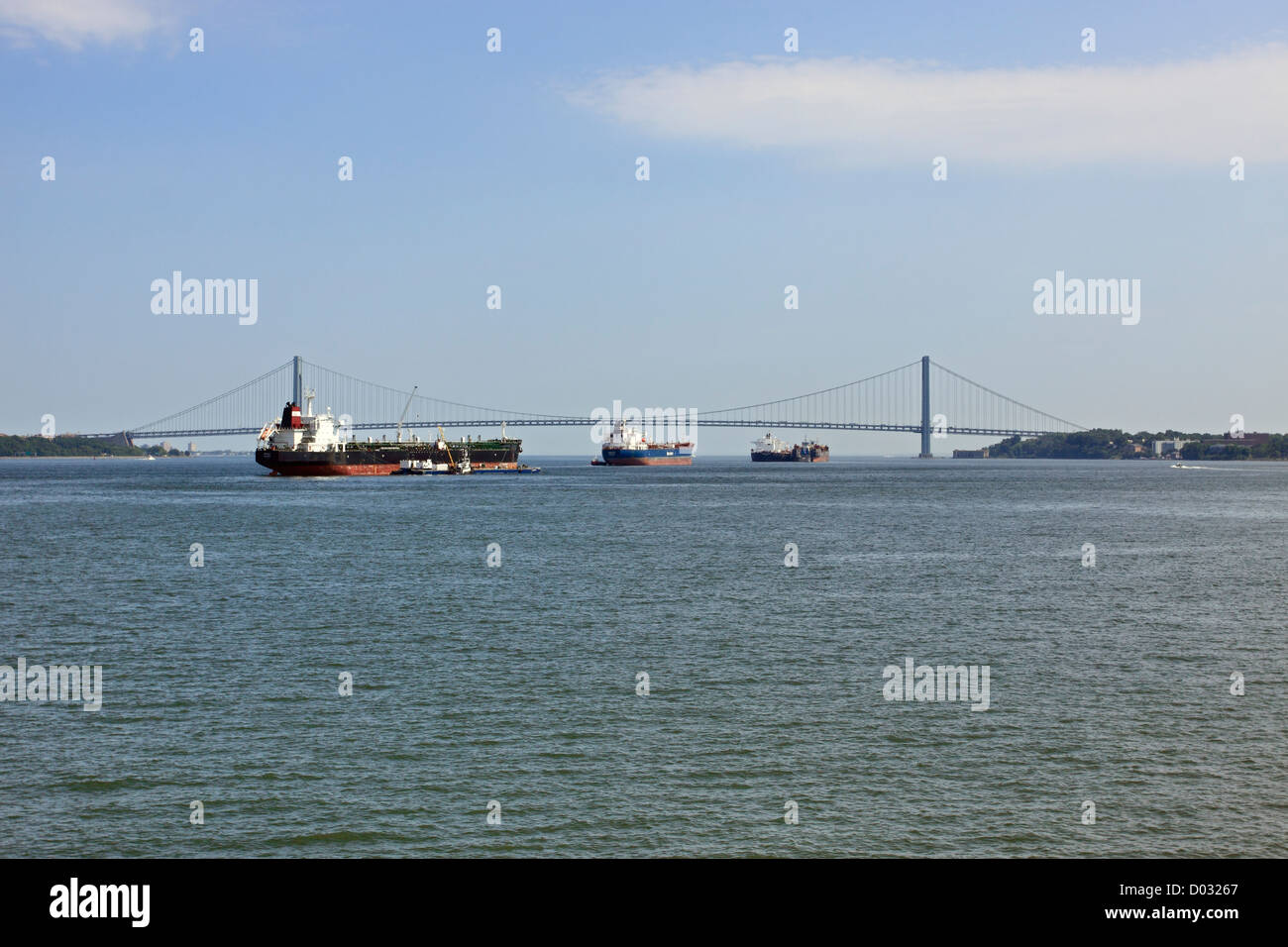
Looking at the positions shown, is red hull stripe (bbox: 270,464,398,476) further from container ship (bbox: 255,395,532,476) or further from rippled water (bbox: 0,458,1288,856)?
rippled water (bbox: 0,458,1288,856)

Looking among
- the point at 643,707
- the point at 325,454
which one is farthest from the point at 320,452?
the point at 643,707

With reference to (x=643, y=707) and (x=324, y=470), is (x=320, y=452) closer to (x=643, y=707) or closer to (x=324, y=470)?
(x=324, y=470)

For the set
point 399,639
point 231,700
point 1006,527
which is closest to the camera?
point 231,700

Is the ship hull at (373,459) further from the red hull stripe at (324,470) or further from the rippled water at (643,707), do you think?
the rippled water at (643,707)

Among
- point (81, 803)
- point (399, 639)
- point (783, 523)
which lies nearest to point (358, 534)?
point (783, 523)

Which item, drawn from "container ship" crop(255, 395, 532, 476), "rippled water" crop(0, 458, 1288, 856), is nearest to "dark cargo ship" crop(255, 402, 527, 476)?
"container ship" crop(255, 395, 532, 476)
